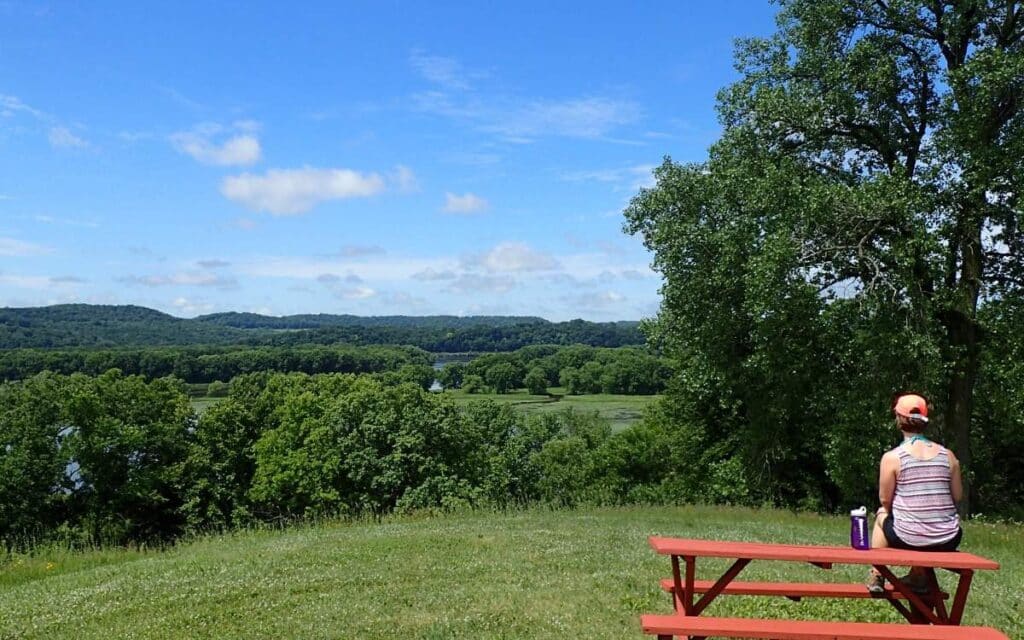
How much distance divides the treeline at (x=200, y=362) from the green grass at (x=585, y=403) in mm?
13748

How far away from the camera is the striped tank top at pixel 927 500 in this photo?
5562 mm

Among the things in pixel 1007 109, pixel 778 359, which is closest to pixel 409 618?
pixel 778 359

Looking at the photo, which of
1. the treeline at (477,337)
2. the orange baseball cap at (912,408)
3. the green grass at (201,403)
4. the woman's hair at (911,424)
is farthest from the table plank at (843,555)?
the treeline at (477,337)

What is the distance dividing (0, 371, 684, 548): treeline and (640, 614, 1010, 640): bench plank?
Result: 2625cm

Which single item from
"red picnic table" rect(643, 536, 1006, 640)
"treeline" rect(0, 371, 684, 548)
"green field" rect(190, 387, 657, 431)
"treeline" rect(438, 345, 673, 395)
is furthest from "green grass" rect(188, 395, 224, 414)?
"red picnic table" rect(643, 536, 1006, 640)

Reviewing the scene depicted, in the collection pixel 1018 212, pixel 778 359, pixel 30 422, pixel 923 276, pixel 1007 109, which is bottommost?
pixel 30 422

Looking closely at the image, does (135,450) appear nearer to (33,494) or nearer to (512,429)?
(33,494)

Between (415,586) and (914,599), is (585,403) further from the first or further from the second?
(914,599)

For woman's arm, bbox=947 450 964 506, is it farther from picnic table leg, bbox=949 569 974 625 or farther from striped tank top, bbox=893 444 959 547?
picnic table leg, bbox=949 569 974 625

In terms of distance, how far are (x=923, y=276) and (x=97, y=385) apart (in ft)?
128

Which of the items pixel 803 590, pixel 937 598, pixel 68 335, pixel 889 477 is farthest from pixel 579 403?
pixel 68 335

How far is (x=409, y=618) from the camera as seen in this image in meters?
7.25

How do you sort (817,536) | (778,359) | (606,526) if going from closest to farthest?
(817,536) → (606,526) → (778,359)

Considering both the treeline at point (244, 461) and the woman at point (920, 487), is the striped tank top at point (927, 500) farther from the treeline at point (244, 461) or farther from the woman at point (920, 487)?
the treeline at point (244, 461)
